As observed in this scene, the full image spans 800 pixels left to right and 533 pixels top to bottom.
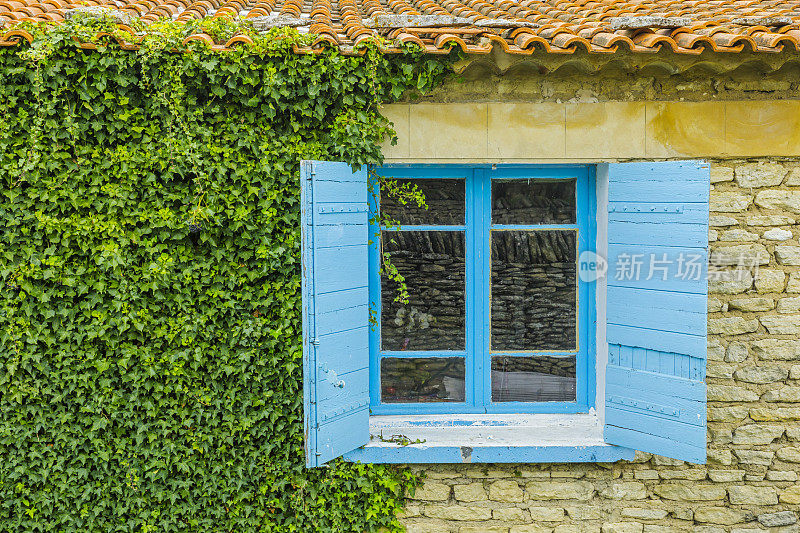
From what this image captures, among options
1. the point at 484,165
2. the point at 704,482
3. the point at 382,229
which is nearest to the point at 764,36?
the point at 484,165

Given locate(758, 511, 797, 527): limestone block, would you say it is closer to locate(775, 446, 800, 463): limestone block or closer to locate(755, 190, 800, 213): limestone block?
locate(775, 446, 800, 463): limestone block

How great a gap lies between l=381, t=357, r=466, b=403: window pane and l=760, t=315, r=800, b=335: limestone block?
183 centimetres

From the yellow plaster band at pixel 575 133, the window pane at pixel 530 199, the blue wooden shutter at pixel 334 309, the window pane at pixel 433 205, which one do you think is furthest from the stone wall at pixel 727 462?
the window pane at pixel 433 205

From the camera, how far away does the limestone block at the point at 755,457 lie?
13.1ft

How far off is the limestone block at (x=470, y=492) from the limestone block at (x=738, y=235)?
2081 mm

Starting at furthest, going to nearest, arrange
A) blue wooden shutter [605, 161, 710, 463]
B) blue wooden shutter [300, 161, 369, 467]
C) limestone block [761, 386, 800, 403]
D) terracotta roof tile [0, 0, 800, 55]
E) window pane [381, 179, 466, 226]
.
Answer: window pane [381, 179, 466, 226], limestone block [761, 386, 800, 403], blue wooden shutter [605, 161, 710, 463], blue wooden shutter [300, 161, 369, 467], terracotta roof tile [0, 0, 800, 55]

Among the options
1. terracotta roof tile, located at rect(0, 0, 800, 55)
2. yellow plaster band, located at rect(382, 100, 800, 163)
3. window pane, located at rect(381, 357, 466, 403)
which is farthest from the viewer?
window pane, located at rect(381, 357, 466, 403)

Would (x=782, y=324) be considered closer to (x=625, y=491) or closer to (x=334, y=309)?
(x=625, y=491)

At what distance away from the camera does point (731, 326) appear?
3926 millimetres

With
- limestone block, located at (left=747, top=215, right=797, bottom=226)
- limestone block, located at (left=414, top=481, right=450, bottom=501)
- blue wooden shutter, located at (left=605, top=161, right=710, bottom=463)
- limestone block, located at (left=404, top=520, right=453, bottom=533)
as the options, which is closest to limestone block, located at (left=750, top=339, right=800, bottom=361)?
blue wooden shutter, located at (left=605, top=161, right=710, bottom=463)

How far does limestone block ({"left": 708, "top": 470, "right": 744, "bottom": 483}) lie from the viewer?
400 centimetres

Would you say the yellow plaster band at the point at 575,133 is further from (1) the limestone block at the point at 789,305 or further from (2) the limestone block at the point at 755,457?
(2) the limestone block at the point at 755,457

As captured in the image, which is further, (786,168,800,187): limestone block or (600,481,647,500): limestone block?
(600,481,647,500): limestone block

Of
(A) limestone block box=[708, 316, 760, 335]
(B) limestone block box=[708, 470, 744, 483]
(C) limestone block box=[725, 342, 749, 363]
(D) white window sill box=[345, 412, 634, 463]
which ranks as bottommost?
(B) limestone block box=[708, 470, 744, 483]
